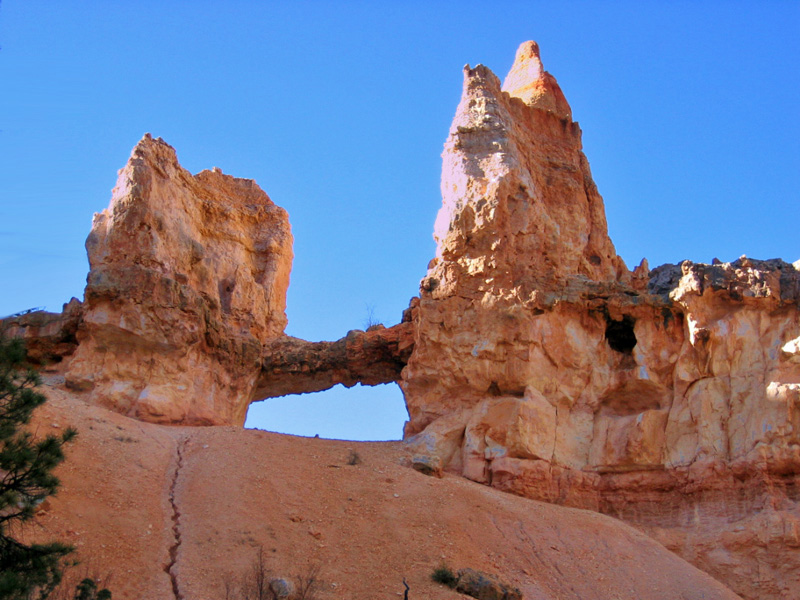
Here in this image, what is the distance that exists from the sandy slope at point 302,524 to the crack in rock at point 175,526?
33 millimetres

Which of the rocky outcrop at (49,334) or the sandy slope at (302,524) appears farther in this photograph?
the rocky outcrop at (49,334)

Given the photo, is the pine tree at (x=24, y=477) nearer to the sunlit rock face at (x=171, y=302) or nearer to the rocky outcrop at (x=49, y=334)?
the sunlit rock face at (x=171, y=302)

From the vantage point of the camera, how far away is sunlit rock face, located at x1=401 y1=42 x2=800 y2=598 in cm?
2061

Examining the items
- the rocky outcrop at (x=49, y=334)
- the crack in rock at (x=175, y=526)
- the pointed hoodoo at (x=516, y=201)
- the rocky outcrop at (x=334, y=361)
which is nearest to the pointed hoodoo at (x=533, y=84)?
the pointed hoodoo at (x=516, y=201)

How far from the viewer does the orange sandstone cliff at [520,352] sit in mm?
20797

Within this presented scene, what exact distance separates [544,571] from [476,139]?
13555 mm

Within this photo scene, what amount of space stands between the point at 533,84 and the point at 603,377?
1161 centimetres

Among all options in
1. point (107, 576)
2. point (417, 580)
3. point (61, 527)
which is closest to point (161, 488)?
point (61, 527)

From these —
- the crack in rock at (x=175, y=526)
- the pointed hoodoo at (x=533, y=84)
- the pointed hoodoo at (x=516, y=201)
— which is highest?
the pointed hoodoo at (x=533, y=84)

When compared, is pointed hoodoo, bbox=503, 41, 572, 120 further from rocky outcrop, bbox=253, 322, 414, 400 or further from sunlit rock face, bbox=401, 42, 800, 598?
rocky outcrop, bbox=253, 322, 414, 400

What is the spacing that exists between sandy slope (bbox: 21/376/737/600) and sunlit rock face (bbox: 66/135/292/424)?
2.57 metres

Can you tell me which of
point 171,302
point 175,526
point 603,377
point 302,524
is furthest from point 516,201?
point 175,526

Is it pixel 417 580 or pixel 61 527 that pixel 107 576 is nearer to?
pixel 61 527

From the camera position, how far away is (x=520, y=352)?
77.4 feet
